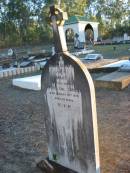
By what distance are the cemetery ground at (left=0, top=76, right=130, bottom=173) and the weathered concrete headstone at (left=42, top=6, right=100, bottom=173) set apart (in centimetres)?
44

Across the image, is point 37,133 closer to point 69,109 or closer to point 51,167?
point 51,167

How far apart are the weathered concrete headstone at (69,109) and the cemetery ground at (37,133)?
17.5 inches

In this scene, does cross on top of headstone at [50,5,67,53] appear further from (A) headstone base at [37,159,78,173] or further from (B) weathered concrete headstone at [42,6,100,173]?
(A) headstone base at [37,159,78,173]

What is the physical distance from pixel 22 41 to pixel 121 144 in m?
38.2

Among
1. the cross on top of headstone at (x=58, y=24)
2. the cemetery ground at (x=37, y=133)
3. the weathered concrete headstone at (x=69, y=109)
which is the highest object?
the cross on top of headstone at (x=58, y=24)

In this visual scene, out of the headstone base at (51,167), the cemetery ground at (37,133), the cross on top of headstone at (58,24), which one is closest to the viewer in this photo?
the cross on top of headstone at (58,24)

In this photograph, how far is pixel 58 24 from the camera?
12.2ft

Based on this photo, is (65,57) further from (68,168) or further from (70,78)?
(68,168)

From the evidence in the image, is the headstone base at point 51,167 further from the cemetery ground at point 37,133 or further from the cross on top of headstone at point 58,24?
the cross on top of headstone at point 58,24

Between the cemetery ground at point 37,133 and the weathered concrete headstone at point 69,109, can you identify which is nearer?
the weathered concrete headstone at point 69,109

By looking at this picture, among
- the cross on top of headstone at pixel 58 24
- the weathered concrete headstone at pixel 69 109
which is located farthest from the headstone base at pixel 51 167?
the cross on top of headstone at pixel 58 24

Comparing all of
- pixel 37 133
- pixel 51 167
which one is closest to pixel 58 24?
pixel 51 167

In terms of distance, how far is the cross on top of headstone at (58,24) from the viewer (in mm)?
3674

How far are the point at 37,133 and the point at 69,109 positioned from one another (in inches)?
79.0
